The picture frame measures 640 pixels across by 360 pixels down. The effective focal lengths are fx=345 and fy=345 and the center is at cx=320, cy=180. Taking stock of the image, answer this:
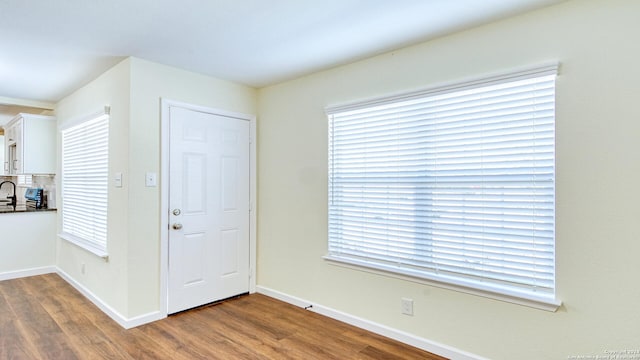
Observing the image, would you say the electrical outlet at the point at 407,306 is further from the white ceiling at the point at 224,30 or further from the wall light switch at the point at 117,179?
the wall light switch at the point at 117,179

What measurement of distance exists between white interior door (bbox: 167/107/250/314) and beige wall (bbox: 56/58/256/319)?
165 mm

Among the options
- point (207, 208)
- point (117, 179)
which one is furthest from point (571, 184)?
point (117, 179)

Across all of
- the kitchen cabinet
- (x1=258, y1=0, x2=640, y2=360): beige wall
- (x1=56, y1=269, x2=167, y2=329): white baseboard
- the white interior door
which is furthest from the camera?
the kitchen cabinet

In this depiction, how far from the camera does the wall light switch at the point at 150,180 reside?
3078mm

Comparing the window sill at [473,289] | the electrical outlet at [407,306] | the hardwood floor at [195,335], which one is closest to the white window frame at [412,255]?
the window sill at [473,289]

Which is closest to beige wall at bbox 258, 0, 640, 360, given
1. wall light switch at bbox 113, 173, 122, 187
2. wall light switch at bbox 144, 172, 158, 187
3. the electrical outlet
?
the electrical outlet

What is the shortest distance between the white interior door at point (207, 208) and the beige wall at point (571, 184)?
1453 millimetres

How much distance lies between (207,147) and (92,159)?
50.9 inches

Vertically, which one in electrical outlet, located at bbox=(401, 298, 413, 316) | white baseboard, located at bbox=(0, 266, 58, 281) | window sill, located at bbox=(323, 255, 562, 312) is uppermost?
window sill, located at bbox=(323, 255, 562, 312)

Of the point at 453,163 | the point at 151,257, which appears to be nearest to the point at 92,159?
the point at 151,257

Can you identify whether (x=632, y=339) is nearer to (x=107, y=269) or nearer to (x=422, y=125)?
(x=422, y=125)

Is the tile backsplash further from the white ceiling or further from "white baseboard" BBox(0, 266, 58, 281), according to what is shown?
the white ceiling

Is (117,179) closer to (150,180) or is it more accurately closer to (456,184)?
(150,180)

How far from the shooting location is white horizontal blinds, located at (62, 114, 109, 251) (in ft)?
11.3
